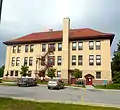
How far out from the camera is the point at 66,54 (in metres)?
44.6

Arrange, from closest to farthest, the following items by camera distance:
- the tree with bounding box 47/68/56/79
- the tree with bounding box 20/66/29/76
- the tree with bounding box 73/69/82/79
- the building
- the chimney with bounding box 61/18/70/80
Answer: the tree with bounding box 73/69/82/79
the building
the tree with bounding box 47/68/56/79
the chimney with bounding box 61/18/70/80
the tree with bounding box 20/66/29/76

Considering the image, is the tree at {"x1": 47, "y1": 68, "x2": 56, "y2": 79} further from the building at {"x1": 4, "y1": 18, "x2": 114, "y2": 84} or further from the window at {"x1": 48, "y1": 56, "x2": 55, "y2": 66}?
the window at {"x1": 48, "y1": 56, "x2": 55, "y2": 66}

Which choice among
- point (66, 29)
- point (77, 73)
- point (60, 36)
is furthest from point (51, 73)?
point (66, 29)

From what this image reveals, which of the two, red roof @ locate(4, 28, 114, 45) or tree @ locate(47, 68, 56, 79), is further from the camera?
red roof @ locate(4, 28, 114, 45)

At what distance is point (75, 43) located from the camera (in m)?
45.4

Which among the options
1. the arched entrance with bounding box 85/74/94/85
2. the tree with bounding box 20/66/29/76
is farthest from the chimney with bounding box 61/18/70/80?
the tree with bounding box 20/66/29/76

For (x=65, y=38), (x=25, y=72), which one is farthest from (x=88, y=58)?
(x=25, y=72)

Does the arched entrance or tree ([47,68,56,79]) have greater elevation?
tree ([47,68,56,79])

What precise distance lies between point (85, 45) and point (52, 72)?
9.11m

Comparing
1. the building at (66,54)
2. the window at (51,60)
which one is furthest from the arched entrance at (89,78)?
the window at (51,60)

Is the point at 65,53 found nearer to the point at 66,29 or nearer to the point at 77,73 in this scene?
the point at 66,29

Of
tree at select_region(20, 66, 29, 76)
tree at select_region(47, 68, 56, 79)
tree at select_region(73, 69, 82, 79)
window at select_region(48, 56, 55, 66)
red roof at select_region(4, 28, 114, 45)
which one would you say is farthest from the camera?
window at select_region(48, 56, 55, 66)

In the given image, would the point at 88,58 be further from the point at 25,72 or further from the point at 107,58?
the point at 25,72

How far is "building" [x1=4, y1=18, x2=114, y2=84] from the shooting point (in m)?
42.5
